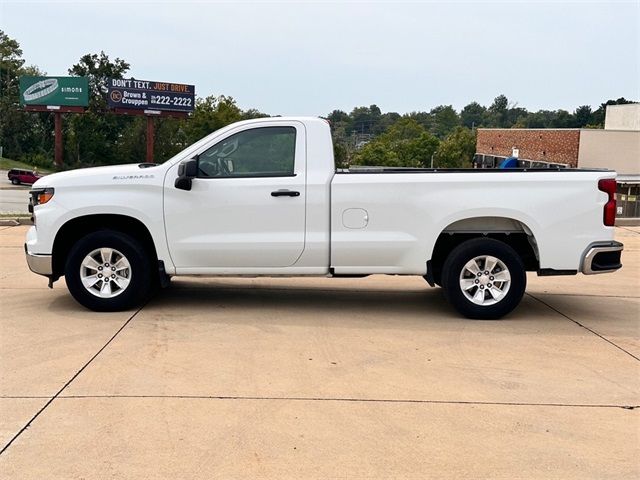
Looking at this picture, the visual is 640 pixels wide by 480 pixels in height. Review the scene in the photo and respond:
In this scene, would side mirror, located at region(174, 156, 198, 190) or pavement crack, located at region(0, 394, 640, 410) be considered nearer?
pavement crack, located at region(0, 394, 640, 410)

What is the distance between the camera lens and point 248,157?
7.38 metres

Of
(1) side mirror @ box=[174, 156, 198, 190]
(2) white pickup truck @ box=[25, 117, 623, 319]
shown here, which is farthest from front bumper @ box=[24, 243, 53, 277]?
(1) side mirror @ box=[174, 156, 198, 190]

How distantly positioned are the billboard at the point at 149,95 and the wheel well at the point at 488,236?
50.6 meters

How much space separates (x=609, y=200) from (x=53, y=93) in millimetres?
57605

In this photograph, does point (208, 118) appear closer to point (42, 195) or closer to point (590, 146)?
point (590, 146)

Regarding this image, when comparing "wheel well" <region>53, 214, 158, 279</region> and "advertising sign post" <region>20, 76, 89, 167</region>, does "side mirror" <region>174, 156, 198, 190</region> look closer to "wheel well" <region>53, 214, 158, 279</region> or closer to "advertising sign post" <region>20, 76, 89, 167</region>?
"wheel well" <region>53, 214, 158, 279</region>

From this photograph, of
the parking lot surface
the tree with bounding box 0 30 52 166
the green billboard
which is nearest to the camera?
the parking lot surface

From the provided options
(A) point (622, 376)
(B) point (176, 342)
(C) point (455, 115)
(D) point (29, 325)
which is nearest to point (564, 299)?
(A) point (622, 376)

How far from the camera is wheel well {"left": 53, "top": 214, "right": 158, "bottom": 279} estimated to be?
24.4ft

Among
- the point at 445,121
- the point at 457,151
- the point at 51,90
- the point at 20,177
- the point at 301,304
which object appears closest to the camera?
the point at 301,304

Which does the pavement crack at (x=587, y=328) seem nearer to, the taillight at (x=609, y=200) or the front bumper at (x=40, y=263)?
the taillight at (x=609, y=200)

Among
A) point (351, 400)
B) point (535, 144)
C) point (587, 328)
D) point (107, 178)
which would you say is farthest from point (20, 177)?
point (351, 400)

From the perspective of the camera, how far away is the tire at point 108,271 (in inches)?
287

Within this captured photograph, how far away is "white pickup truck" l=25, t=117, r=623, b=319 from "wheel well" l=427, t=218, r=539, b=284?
0.09m
